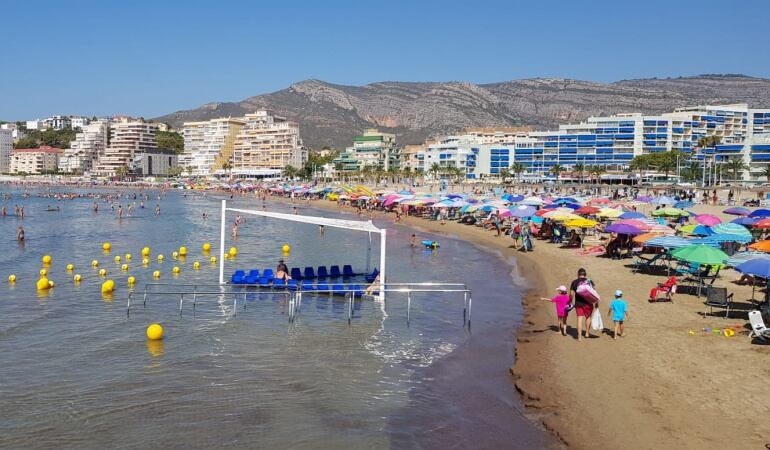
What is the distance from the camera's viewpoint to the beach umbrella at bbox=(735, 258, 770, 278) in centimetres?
1413

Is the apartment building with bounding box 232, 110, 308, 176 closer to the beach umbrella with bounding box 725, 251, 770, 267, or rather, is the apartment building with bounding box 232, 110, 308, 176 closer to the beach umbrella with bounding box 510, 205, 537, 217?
the beach umbrella with bounding box 510, 205, 537, 217

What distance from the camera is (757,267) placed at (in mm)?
14383

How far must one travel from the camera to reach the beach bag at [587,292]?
13.8m

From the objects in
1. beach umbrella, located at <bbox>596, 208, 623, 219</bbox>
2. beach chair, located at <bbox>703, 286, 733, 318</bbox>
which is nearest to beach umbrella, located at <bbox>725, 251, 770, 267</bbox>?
beach chair, located at <bbox>703, 286, 733, 318</bbox>

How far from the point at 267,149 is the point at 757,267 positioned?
16867 cm

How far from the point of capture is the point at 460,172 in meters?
127

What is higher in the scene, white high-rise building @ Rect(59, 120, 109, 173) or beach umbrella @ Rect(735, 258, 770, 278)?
white high-rise building @ Rect(59, 120, 109, 173)

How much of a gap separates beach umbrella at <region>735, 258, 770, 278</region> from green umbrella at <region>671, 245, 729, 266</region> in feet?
4.76

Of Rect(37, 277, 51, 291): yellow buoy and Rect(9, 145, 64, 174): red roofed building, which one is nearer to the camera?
Rect(37, 277, 51, 291): yellow buoy

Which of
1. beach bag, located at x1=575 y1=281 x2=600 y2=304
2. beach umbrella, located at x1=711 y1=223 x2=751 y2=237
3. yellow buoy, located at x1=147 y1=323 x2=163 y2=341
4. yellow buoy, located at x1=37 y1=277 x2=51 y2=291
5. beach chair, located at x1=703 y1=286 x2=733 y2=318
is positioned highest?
beach umbrella, located at x1=711 y1=223 x2=751 y2=237

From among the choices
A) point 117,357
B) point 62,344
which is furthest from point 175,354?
point 62,344

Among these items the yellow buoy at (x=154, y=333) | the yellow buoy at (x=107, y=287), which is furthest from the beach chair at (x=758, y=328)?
the yellow buoy at (x=107, y=287)

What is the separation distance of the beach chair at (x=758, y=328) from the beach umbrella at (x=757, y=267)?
103 centimetres

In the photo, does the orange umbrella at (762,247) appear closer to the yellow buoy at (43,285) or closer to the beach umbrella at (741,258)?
the beach umbrella at (741,258)
